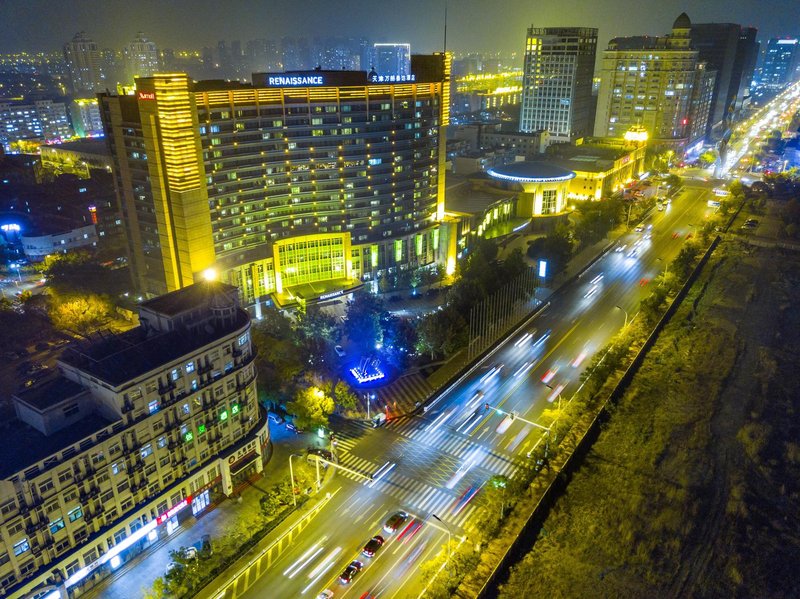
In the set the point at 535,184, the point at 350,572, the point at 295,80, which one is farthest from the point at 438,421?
the point at 535,184

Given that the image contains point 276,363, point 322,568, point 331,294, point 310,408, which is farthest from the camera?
point 331,294

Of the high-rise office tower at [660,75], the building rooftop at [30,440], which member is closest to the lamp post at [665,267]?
the building rooftop at [30,440]

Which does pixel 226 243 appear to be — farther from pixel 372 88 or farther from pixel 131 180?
pixel 372 88

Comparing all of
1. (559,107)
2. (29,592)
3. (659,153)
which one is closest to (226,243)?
(29,592)

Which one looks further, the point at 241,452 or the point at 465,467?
the point at 465,467

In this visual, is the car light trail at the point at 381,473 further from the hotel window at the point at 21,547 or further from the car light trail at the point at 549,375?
the hotel window at the point at 21,547

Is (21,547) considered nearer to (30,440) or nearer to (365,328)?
(30,440)
